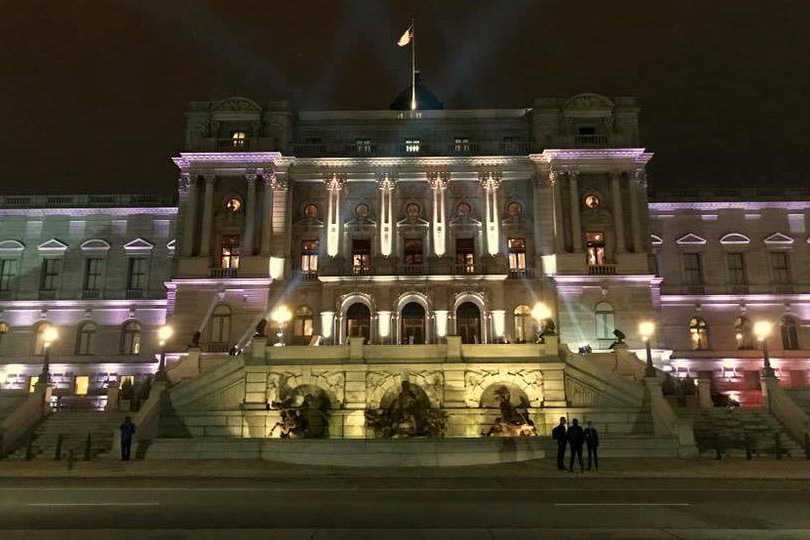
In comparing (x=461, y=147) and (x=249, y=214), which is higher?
(x=461, y=147)

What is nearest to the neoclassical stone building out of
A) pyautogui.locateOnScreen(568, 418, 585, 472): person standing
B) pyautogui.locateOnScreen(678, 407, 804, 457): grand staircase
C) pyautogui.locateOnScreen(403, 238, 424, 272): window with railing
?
pyautogui.locateOnScreen(403, 238, 424, 272): window with railing

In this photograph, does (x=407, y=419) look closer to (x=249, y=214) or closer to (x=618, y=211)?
(x=249, y=214)

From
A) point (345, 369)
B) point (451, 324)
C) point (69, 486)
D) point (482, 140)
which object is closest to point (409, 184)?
point (482, 140)

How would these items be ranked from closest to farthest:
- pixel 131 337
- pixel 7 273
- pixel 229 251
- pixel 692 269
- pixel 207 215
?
pixel 207 215
pixel 229 251
pixel 131 337
pixel 692 269
pixel 7 273

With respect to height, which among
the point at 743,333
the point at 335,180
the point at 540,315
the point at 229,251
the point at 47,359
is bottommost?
the point at 47,359

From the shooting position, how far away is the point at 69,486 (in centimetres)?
1838

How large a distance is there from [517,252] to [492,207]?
3.71m

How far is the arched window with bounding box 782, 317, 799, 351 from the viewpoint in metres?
48.8

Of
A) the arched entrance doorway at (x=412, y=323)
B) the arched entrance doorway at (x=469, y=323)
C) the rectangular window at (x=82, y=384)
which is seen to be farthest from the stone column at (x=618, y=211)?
the rectangular window at (x=82, y=384)

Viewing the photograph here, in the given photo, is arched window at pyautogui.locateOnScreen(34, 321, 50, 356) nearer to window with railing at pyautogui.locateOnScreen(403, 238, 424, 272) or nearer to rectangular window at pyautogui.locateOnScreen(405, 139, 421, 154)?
window with railing at pyautogui.locateOnScreen(403, 238, 424, 272)

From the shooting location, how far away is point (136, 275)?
5303cm

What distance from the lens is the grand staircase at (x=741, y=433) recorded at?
27.5 metres

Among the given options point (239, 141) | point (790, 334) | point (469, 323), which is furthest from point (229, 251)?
point (790, 334)

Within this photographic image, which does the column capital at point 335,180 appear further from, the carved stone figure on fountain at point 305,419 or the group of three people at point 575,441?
the group of three people at point 575,441
